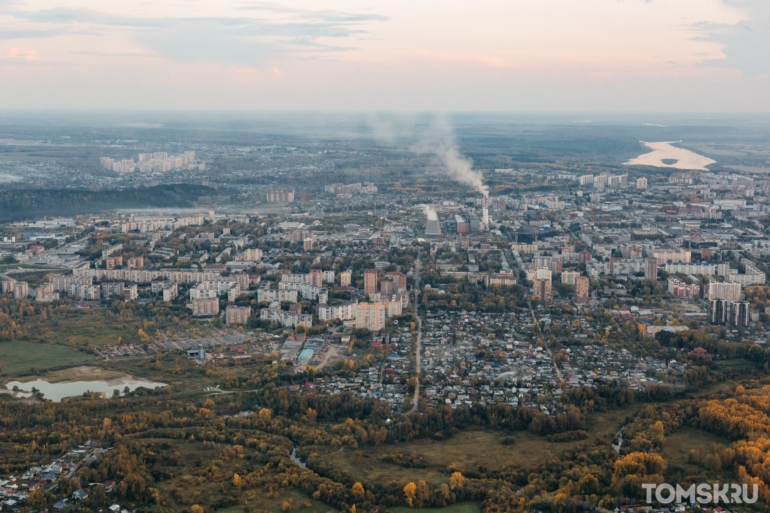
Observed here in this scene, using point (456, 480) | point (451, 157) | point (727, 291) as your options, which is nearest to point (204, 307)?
point (456, 480)

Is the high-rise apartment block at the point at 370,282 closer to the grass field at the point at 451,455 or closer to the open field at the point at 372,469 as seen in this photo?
the grass field at the point at 451,455

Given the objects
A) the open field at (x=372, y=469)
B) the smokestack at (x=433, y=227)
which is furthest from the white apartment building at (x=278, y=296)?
the smokestack at (x=433, y=227)

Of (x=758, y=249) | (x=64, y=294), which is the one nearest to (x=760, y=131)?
(x=758, y=249)

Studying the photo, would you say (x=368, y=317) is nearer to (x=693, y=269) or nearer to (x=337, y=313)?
(x=337, y=313)

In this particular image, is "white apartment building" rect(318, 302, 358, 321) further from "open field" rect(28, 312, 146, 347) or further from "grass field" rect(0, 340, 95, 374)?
"grass field" rect(0, 340, 95, 374)

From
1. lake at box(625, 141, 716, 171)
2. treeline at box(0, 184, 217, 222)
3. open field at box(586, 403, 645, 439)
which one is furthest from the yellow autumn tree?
lake at box(625, 141, 716, 171)
